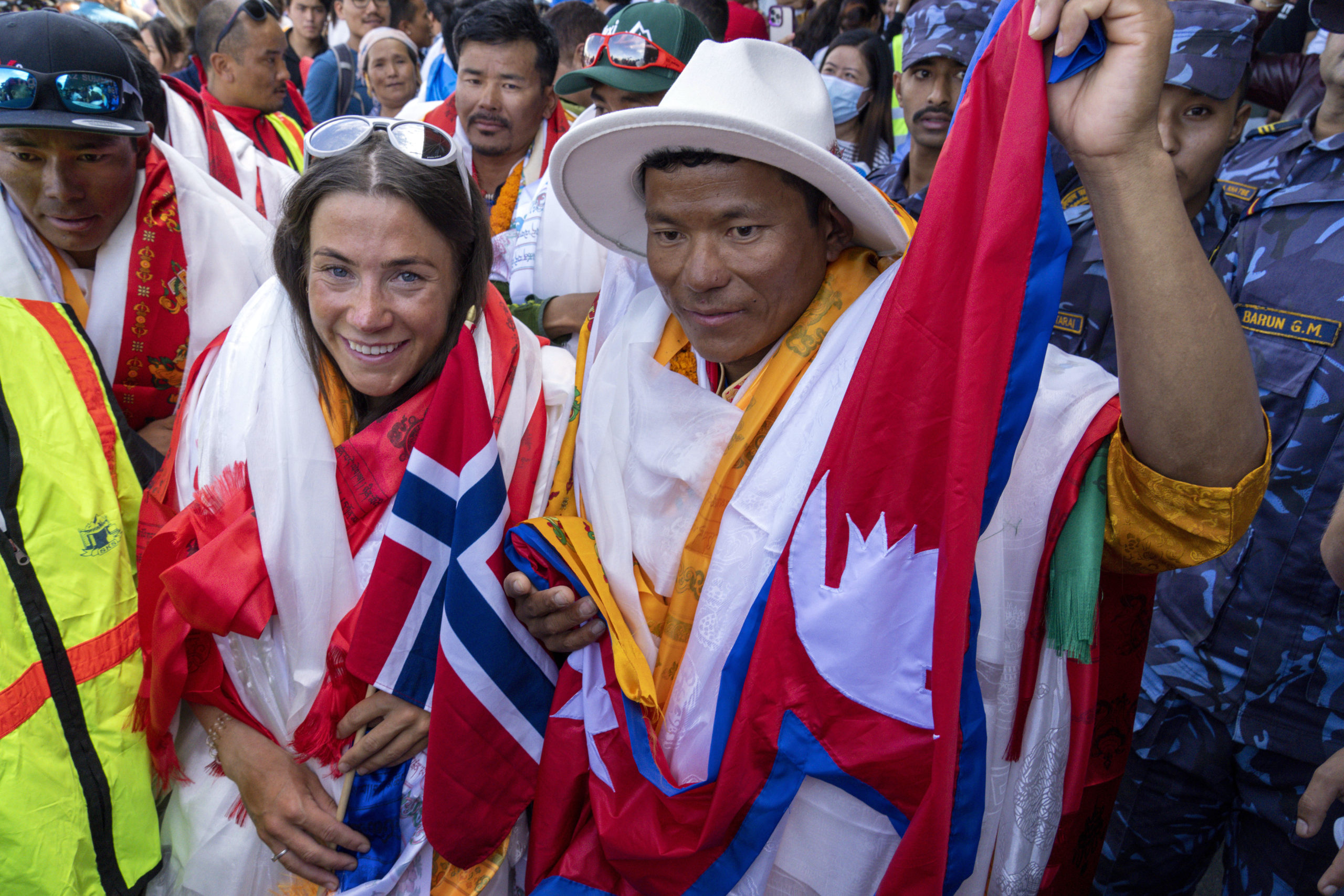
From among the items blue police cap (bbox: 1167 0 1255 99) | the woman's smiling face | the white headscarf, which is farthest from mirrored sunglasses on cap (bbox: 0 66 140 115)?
the white headscarf

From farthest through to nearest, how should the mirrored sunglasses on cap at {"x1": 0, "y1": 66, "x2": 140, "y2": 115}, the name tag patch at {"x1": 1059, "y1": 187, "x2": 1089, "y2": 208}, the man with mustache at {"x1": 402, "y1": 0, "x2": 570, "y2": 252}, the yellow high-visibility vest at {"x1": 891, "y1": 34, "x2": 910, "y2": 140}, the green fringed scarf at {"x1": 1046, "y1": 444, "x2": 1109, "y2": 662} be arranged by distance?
1. the yellow high-visibility vest at {"x1": 891, "y1": 34, "x2": 910, "y2": 140}
2. the man with mustache at {"x1": 402, "y1": 0, "x2": 570, "y2": 252}
3. the name tag patch at {"x1": 1059, "y1": 187, "x2": 1089, "y2": 208}
4. the mirrored sunglasses on cap at {"x1": 0, "y1": 66, "x2": 140, "y2": 115}
5. the green fringed scarf at {"x1": 1046, "y1": 444, "x2": 1109, "y2": 662}

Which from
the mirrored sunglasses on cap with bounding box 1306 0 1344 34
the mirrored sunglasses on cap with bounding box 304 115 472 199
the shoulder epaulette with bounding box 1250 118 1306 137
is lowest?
the mirrored sunglasses on cap with bounding box 304 115 472 199

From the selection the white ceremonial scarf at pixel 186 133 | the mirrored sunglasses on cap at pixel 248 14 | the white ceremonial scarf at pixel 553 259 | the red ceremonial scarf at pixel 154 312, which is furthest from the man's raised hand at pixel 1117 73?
the mirrored sunglasses on cap at pixel 248 14

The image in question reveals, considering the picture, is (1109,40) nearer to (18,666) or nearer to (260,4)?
(18,666)

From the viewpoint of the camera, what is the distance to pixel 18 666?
1.58 metres

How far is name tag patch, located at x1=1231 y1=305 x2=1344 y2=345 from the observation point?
1.96 metres

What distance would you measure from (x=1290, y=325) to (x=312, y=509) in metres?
2.22

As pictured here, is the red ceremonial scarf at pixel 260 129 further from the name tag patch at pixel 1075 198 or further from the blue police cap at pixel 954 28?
the name tag patch at pixel 1075 198

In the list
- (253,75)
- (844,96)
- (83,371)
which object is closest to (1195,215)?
(844,96)

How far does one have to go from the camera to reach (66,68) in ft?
7.01

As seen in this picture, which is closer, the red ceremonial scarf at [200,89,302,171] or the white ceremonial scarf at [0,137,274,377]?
the white ceremonial scarf at [0,137,274,377]

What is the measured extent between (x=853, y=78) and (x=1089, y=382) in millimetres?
3435

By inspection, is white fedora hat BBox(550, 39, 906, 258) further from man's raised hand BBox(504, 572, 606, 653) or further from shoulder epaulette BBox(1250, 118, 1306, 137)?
shoulder epaulette BBox(1250, 118, 1306, 137)

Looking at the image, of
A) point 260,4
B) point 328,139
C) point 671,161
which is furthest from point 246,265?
point 260,4
